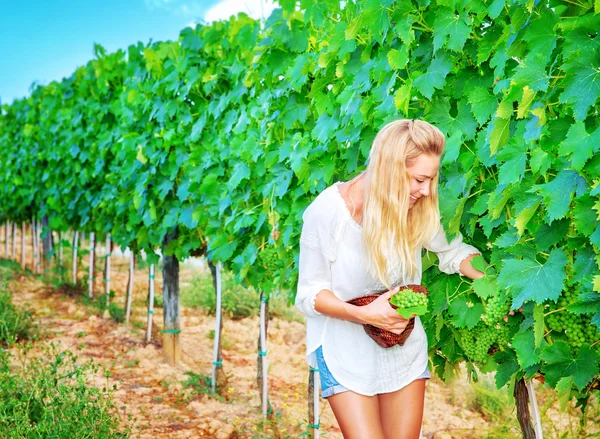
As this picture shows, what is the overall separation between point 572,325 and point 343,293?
858 millimetres

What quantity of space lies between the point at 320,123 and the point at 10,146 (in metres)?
10.8

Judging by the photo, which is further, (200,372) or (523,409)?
(200,372)

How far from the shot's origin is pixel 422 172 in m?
2.44

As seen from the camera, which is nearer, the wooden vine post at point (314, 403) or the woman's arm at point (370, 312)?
the woman's arm at point (370, 312)

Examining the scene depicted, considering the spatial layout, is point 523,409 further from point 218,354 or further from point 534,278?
point 218,354

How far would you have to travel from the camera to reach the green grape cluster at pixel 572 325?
2.44 m

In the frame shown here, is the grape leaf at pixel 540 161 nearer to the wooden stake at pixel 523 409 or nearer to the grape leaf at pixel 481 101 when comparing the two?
the grape leaf at pixel 481 101

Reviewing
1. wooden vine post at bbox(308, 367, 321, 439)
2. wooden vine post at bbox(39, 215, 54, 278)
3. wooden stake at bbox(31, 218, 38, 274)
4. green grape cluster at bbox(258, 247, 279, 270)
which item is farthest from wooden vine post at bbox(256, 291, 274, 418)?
wooden stake at bbox(31, 218, 38, 274)

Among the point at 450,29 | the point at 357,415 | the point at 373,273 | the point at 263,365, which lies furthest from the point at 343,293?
the point at 263,365

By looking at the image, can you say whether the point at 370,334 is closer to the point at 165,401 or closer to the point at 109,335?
the point at 165,401

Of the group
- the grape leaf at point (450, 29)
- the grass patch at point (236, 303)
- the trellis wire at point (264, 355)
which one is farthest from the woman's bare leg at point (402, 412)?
the grass patch at point (236, 303)

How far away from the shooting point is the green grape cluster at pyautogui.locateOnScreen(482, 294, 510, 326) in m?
2.62

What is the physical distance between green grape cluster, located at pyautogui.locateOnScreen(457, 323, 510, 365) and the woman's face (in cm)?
72

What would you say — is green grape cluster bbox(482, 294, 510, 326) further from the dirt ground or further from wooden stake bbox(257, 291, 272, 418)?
wooden stake bbox(257, 291, 272, 418)
